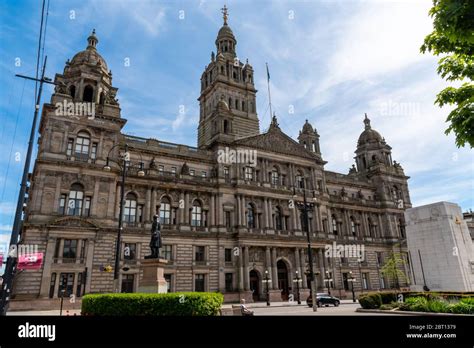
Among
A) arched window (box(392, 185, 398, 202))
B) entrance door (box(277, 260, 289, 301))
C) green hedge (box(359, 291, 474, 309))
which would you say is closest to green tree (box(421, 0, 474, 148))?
green hedge (box(359, 291, 474, 309))

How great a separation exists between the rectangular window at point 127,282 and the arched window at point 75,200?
8051mm

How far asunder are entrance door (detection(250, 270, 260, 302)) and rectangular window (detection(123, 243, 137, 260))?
1458 cm

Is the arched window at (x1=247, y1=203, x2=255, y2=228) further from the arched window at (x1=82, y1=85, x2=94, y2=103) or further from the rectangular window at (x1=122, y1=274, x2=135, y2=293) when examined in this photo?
the arched window at (x1=82, y1=85, x2=94, y2=103)

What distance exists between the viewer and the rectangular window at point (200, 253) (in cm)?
3797

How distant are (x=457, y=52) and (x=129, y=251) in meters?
32.9

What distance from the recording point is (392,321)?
650 cm

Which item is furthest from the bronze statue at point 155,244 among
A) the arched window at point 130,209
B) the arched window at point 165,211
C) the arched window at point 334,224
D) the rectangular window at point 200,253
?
the arched window at point 334,224

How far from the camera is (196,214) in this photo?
40188mm

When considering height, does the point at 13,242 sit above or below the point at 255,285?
above

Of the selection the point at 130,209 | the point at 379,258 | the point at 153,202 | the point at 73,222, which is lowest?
the point at 379,258

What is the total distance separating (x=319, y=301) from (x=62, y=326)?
29014 mm

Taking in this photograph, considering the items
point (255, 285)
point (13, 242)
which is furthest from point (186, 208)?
point (13, 242)

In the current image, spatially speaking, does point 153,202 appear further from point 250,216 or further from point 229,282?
point 229,282

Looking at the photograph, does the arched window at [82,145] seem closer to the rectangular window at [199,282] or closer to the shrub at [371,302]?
the rectangular window at [199,282]
